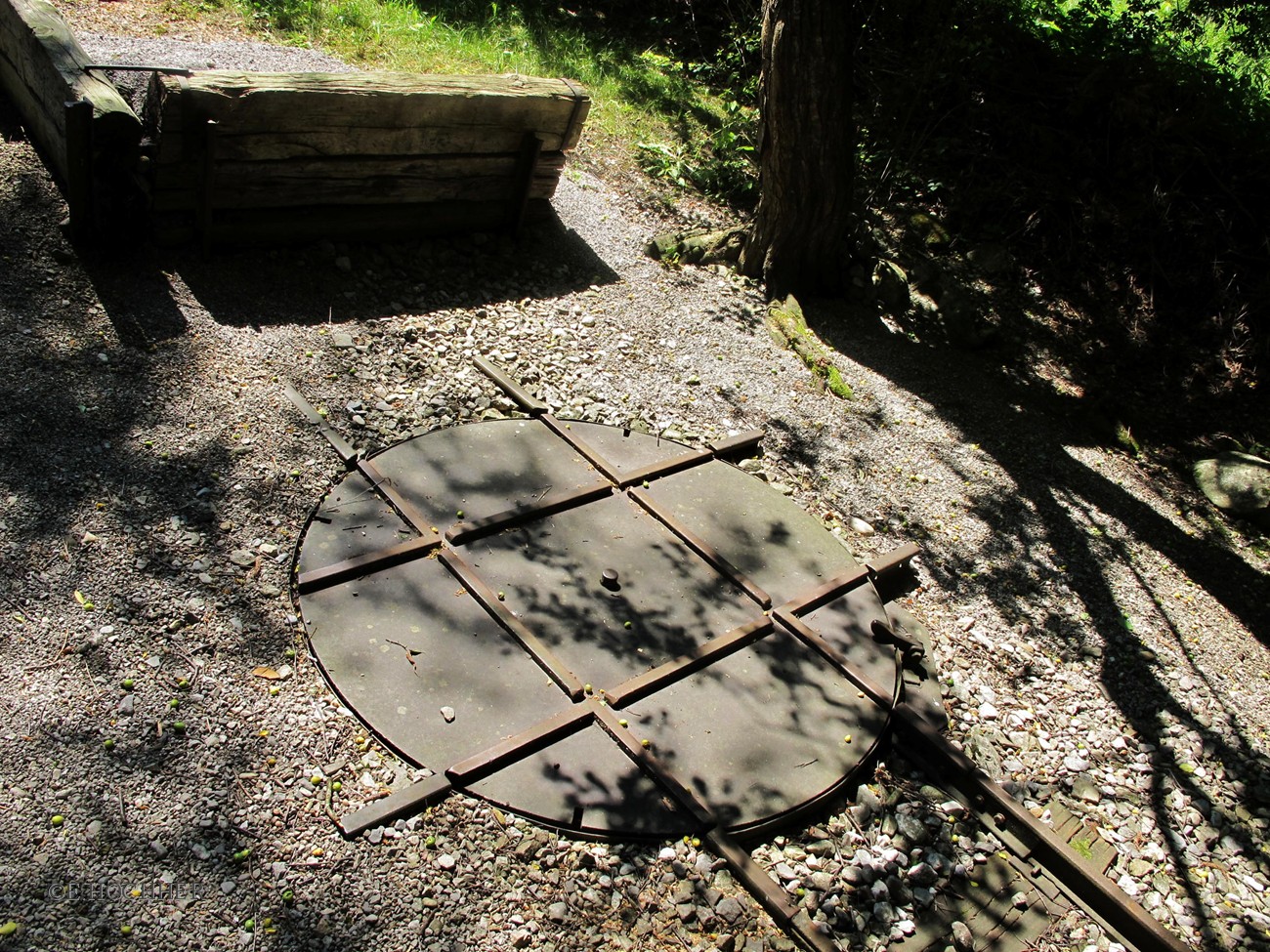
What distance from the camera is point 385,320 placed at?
5707mm

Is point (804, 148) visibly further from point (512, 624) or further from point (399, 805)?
point (399, 805)

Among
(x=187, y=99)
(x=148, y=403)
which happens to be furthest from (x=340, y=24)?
(x=148, y=403)

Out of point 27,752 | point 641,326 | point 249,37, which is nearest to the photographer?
point 27,752

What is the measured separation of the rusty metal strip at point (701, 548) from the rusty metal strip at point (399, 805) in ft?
5.42

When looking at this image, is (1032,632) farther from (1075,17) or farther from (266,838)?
(1075,17)

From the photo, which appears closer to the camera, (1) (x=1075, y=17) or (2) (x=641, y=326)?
(2) (x=641, y=326)

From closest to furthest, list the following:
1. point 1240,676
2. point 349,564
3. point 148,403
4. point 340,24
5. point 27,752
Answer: point 27,752 < point 349,564 < point 148,403 < point 1240,676 < point 340,24

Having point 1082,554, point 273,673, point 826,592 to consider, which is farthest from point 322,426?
point 1082,554

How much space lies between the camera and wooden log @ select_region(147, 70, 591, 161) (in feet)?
17.0

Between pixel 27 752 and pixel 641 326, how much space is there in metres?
4.16

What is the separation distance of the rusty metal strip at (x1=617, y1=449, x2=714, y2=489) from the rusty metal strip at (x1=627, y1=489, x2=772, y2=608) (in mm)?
62

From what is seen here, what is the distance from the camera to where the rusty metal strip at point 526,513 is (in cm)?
440

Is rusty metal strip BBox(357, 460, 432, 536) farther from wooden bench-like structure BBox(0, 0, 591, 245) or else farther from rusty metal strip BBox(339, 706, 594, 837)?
wooden bench-like structure BBox(0, 0, 591, 245)

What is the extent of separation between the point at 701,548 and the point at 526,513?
2.71 feet
